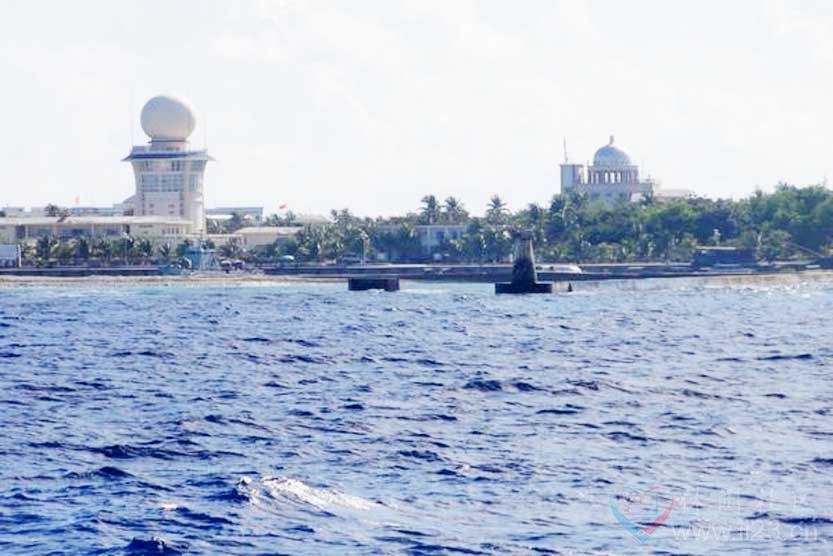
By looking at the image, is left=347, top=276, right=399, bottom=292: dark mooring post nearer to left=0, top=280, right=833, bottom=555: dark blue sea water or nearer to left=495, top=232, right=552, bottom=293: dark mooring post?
left=495, top=232, right=552, bottom=293: dark mooring post

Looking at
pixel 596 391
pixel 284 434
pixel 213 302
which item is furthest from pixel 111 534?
pixel 213 302

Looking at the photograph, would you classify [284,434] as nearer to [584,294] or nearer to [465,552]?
[465,552]

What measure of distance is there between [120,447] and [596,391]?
19.2 metres

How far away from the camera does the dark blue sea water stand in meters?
33.5

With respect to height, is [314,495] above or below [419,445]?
below

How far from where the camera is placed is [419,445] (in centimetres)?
4450
